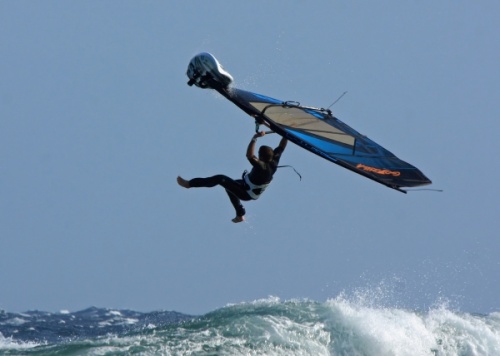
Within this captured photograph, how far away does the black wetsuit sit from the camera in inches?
501

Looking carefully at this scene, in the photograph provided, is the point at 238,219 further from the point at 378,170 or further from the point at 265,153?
the point at 378,170

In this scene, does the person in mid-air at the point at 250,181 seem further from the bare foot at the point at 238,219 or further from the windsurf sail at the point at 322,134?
the windsurf sail at the point at 322,134

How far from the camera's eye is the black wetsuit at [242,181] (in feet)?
41.8

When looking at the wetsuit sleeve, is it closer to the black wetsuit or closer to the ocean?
the black wetsuit

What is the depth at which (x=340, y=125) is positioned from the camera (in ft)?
46.4

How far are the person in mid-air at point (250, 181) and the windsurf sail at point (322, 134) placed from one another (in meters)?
0.37

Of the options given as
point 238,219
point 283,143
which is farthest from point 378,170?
point 238,219

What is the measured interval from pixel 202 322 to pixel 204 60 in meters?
3.34

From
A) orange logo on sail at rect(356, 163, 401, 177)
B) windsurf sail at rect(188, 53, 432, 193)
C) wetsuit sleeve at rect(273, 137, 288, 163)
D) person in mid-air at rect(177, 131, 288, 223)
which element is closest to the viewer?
windsurf sail at rect(188, 53, 432, 193)

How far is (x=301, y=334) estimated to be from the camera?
13531mm

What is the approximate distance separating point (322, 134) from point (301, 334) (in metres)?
2.52

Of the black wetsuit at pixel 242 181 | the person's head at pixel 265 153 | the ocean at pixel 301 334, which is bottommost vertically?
the ocean at pixel 301 334

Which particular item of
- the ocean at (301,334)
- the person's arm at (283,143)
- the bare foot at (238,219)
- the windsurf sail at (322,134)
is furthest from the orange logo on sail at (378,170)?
the ocean at (301,334)

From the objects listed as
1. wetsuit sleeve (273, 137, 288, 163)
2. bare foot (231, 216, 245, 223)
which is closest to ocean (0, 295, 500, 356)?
bare foot (231, 216, 245, 223)
